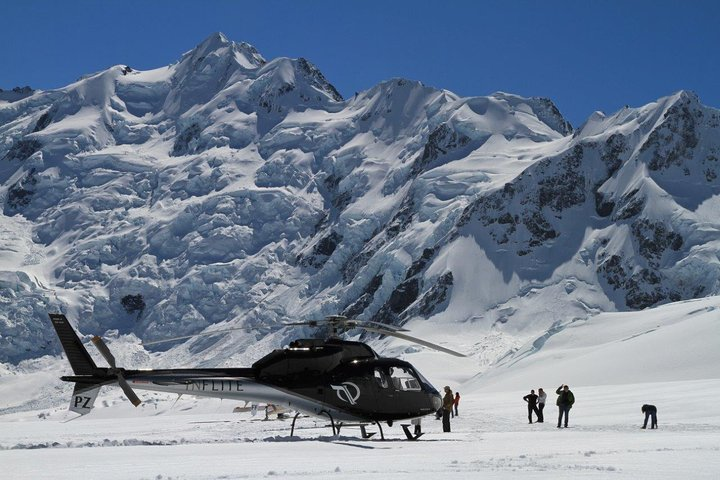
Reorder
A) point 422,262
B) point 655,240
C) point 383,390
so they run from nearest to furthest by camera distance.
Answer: point 383,390
point 655,240
point 422,262

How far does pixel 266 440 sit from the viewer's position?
23484 millimetres

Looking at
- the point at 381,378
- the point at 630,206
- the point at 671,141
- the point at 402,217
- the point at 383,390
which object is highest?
the point at 671,141

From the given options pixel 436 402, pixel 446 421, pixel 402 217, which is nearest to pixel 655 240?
pixel 402 217

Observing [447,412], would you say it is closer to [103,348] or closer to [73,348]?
[103,348]

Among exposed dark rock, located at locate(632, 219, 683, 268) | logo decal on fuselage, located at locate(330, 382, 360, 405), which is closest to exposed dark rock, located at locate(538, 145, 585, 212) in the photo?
exposed dark rock, located at locate(632, 219, 683, 268)

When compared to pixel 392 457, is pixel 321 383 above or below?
above

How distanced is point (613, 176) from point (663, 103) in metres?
17.8

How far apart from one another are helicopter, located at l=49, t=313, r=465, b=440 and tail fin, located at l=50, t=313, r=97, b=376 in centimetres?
3

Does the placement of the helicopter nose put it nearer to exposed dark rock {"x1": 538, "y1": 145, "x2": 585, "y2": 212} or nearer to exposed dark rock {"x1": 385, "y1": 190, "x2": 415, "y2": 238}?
exposed dark rock {"x1": 538, "y1": 145, "x2": 585, "y2": 212}

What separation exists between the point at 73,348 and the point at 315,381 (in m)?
6.29

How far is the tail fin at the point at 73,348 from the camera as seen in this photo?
75.5ft

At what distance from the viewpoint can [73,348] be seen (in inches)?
916

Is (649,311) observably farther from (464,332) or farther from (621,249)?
(621,249)

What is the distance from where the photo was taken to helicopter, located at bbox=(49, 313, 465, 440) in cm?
2344
